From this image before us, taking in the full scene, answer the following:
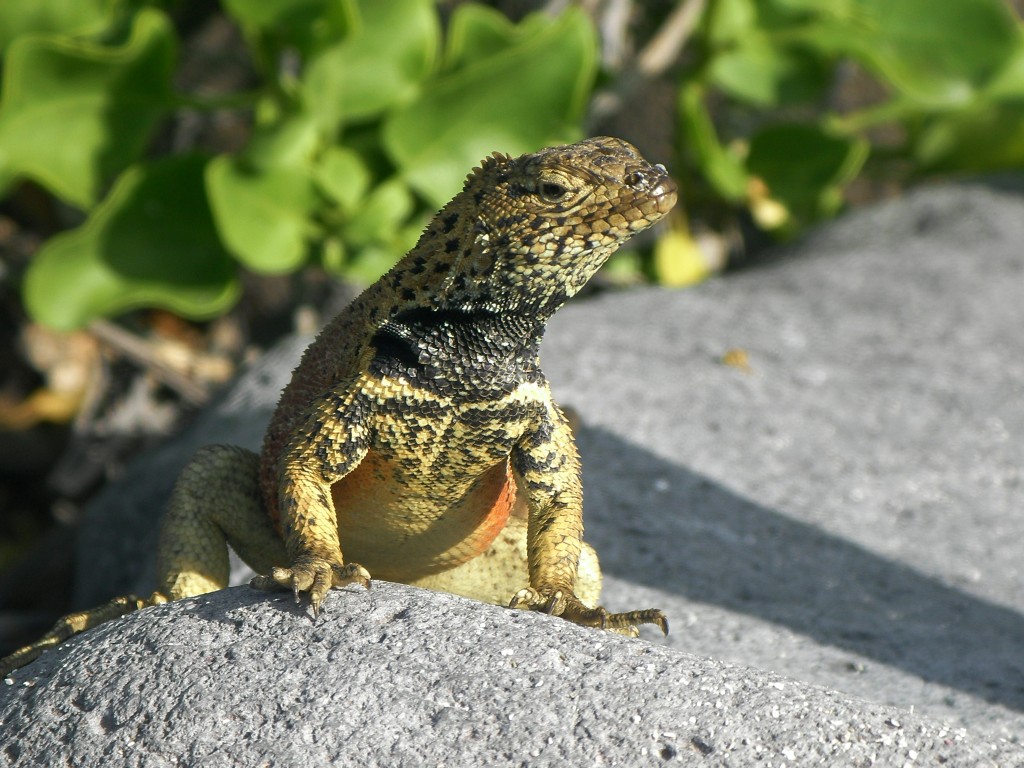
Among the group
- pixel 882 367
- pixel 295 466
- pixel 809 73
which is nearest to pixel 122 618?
pixel 295 466

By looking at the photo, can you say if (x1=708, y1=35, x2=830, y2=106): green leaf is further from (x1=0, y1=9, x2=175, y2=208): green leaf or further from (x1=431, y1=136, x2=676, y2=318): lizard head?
(x1=431, y1=136, x2=676, y2=318): lizard head

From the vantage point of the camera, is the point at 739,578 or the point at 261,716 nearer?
the point at 261,716

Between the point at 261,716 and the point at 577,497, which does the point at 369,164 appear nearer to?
the point at 577,497

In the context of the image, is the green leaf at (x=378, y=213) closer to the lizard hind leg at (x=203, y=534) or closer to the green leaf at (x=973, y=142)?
the lizard hind leg at (x=203, y=534)

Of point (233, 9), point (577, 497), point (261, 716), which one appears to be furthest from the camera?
point (233, 9)

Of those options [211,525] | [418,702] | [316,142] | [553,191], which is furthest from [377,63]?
[418,702]

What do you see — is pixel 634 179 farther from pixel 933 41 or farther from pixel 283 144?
pixel 933 41
